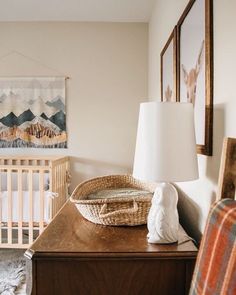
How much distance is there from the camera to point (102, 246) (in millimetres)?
1014

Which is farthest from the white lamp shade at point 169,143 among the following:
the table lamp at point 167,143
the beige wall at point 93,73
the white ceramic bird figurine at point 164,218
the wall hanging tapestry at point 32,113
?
the wall hanging tapestry at point 32,113

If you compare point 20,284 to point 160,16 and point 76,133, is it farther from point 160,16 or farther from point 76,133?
point 160,16

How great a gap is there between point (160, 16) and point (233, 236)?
7.32 feet

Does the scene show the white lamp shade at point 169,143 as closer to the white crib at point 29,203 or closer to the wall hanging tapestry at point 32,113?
the white crib at point 29,203

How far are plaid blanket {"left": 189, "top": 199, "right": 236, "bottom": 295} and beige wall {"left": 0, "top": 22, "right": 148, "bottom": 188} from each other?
2.66 meters

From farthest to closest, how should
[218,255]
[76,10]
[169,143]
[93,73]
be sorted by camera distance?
1. [93,73]
2. [76,10]
3. [169,143]
4. [218,255]

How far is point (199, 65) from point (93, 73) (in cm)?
229

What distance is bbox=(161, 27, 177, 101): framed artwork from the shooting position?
1717 millimetres

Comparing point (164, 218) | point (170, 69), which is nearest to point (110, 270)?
point (164, 218)

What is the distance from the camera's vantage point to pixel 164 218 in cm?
103

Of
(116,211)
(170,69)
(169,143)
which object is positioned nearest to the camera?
(169,143)

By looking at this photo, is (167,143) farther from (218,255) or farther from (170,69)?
(170,69)

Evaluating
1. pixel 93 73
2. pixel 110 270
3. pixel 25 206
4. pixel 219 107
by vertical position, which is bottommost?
pixel 25 206

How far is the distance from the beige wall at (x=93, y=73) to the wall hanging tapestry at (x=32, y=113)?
0.09 metres
